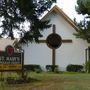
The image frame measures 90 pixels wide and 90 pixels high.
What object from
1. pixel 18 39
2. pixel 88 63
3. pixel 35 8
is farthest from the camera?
pixel 88 63

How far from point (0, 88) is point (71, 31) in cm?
3081

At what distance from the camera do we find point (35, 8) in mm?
28031

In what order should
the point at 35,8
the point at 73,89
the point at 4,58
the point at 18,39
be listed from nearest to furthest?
the point at 73,89
the point at 4,58
the point at 35,8
the point at 18,39

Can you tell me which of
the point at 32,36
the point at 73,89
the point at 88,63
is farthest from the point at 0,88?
the point at 88,63

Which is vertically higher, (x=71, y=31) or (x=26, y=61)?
(x=71, y=31)

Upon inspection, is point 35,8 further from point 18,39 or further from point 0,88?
point 0,88

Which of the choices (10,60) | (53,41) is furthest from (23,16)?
(53,41)

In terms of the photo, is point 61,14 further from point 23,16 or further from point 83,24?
point 23,16

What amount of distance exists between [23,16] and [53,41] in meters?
10.6

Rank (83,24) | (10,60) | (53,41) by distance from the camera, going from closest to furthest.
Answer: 1. (53,41)
2. (10,60)
3. (83,24)

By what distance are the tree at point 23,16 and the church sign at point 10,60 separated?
2260 mm

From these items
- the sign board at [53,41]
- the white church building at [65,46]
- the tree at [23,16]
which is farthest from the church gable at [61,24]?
the sign board at [53,41]

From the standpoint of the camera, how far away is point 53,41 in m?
17.4

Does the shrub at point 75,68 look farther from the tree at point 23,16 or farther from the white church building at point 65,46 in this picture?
the tree at point 23,16
